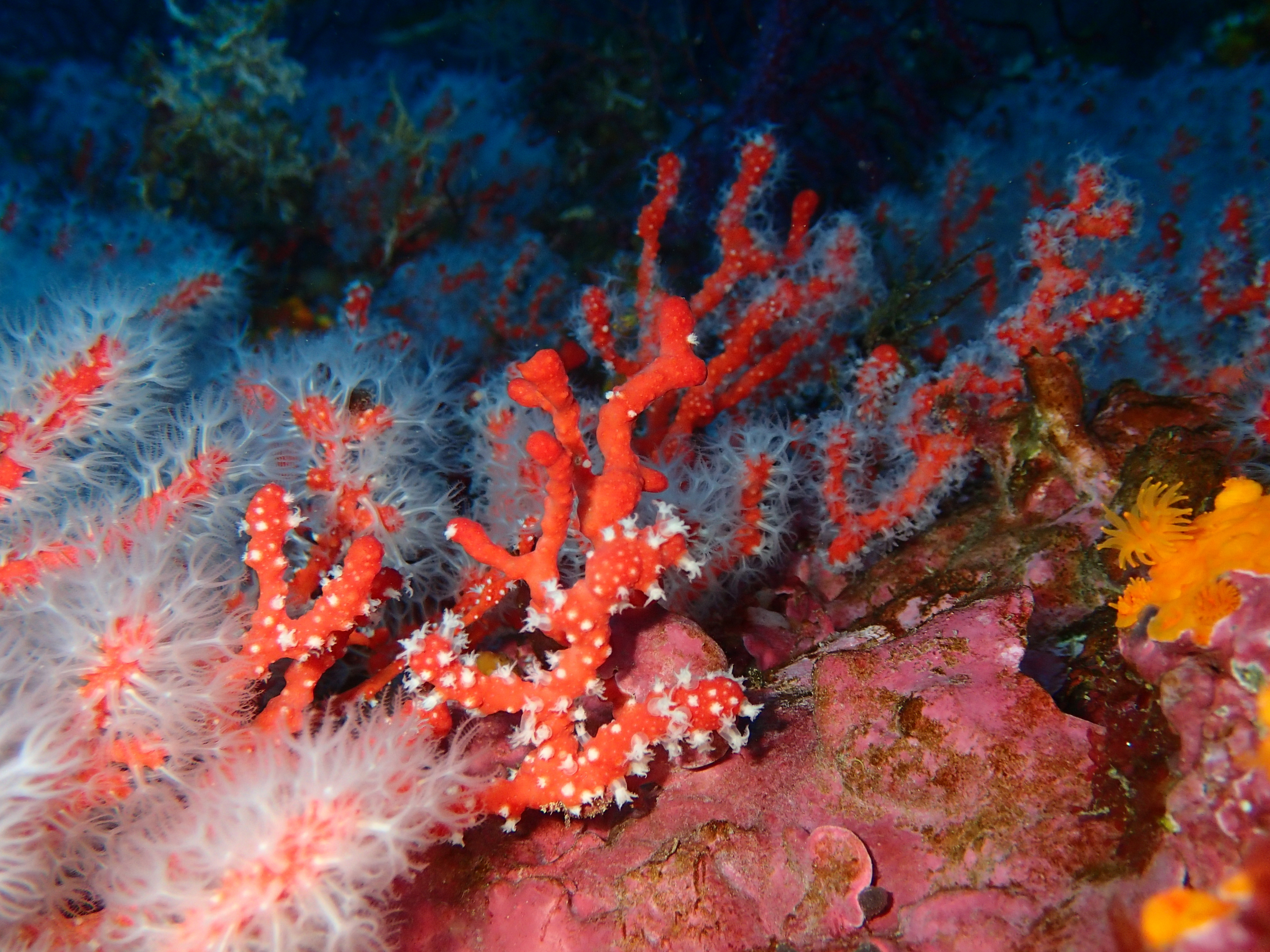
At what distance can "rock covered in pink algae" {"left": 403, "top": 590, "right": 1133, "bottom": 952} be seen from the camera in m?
1.51

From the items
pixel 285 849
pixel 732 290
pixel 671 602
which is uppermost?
pixel 732 290

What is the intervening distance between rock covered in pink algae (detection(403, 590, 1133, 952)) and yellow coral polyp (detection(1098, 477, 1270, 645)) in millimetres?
273

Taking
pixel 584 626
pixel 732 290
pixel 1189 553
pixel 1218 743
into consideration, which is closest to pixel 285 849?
pixel 584 626

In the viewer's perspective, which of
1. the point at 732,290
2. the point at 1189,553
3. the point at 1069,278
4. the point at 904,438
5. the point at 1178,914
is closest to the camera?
the point at 1178,914

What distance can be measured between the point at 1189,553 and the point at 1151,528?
131mm

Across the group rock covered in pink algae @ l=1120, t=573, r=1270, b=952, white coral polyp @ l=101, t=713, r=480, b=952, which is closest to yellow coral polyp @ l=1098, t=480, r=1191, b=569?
rock covered in pink algae @ l=1120, t=573, r=1270, b=952

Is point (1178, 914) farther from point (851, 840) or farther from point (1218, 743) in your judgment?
point (851, 840)

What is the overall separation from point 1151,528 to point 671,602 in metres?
1.47

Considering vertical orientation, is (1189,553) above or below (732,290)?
below

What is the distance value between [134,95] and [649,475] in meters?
7.19

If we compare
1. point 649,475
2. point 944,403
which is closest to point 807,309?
point 944,403

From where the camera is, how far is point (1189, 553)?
1615 mm

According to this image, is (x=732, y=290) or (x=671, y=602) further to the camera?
(x=732, y=290)

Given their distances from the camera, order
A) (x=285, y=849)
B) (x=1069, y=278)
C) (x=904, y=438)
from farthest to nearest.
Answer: (x=904, y=438) → (x=1069, y=278) → (x=285, y=849)
